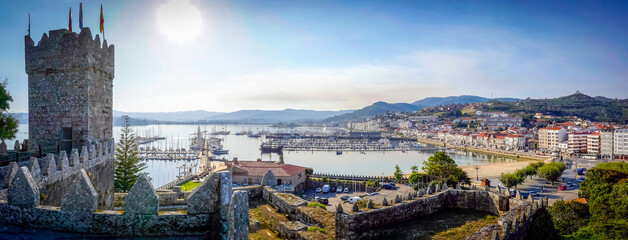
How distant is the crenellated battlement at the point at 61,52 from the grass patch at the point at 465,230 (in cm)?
1025

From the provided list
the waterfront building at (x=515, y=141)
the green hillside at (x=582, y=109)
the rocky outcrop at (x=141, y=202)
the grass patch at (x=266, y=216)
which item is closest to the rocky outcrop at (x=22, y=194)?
the rocky outcrop at (x=141, y=202)

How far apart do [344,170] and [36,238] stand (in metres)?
63.4

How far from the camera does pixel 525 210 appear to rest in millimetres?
12125

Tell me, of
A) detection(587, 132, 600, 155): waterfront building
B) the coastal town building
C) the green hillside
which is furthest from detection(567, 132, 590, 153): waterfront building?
the green hillside

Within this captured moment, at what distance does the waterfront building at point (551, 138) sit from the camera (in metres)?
83.4

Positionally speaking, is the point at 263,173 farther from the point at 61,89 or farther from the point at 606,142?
the point at 606,142

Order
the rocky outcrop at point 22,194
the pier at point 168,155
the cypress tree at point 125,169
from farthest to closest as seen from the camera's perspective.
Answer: the pier at point 168,155 → the cypress tree at point 125,169 → the rocky outcrop at point 22,194

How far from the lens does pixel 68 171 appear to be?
256 inches

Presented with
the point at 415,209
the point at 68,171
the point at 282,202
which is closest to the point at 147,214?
the point at 68,171

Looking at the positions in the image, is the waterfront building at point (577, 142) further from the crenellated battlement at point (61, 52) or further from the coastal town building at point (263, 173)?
the crenellated battlement at point (61, 52)

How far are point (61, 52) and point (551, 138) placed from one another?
4060 inches

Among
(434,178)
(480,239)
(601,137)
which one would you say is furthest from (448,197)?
(601,137)

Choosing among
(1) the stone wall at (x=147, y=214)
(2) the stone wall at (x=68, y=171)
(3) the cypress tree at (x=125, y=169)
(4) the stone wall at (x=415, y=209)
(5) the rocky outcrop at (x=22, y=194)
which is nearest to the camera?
(1) the stone wall at (x=147, y=214)

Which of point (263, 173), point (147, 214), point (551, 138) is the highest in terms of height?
point (147, 214)
